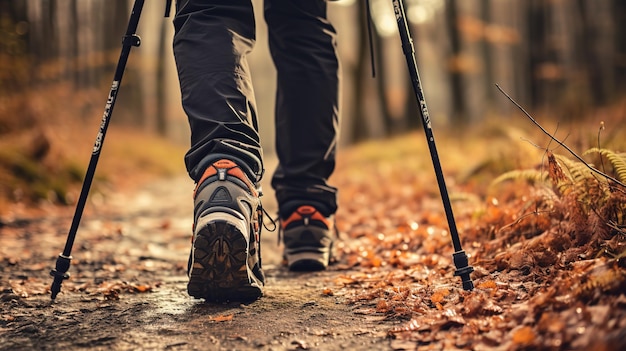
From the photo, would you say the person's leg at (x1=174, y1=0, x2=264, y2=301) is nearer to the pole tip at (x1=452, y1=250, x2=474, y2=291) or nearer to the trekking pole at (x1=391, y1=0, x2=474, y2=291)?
the trekking pole at (x1=391, y1=0, x2=474, y2=291)

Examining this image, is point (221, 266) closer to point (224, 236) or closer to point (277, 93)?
point (224, 236)

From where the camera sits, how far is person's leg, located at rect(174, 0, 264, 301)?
1.83 meters

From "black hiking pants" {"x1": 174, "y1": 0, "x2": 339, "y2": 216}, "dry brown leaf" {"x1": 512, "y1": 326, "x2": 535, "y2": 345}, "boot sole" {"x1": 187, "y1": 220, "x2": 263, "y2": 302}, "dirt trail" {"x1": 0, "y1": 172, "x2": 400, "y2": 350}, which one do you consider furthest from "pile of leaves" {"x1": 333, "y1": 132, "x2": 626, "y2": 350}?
"black hiking pants" {"x1": 174, "y1": 0, "x2": 339, "y2": 216}

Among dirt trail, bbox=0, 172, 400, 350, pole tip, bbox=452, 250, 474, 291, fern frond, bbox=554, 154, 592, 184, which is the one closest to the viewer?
dirt trail, bbox=0, 172, 400, 350

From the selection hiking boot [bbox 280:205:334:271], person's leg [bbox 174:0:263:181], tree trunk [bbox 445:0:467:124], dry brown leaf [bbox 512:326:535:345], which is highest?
tree trunk [bbox 445:0:467:124]

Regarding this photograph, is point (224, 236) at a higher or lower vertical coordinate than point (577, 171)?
lower

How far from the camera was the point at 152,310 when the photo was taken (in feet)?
6.56

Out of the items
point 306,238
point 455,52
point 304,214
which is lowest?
point 306,238

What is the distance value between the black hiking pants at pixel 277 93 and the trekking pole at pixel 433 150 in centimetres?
58

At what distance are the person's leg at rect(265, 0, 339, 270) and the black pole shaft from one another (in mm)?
679

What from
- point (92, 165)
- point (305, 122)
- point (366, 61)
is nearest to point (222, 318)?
point (92, 165)

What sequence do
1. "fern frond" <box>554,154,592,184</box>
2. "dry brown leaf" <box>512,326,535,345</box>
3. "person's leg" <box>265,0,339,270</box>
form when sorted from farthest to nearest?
1. "person's leg" <box>265,0,339,270</box>
2. "fern frond" <box>554,154,592,184</box>
3. "dry brown leaf" <box>512,326,535,345</box>

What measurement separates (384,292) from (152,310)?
0.91m

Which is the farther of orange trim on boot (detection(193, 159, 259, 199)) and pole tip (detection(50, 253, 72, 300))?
pole tip (detection(50, 253, 72, 300))
